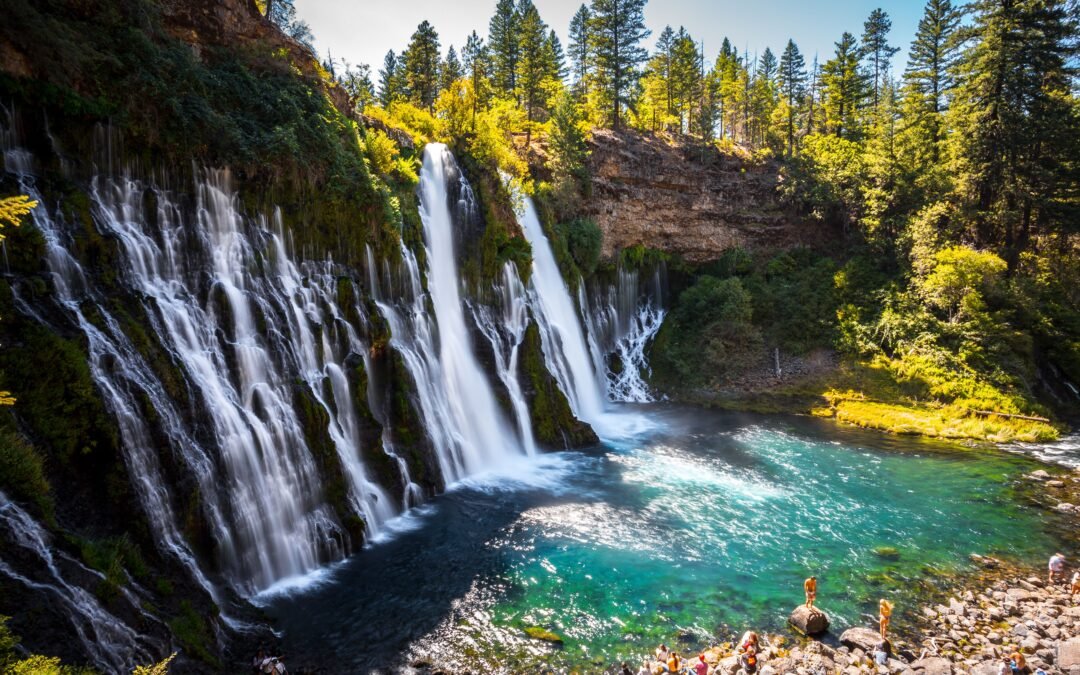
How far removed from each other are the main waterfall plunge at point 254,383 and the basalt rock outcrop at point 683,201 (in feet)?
66.2

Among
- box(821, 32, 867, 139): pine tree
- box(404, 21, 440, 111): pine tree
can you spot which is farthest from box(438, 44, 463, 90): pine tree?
box(821, 32, 867, 139): pine tree

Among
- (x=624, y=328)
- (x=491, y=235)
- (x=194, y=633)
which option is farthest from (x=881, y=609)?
(x=624, y=328)

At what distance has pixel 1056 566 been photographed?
1411 cm

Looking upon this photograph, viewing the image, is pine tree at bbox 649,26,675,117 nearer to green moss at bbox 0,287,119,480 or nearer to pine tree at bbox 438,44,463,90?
pine tree at bbox 438,44,463,90

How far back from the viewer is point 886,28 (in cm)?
5394

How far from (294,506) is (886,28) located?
6750cm

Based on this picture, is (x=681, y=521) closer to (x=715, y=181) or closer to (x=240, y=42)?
(x=240, y=42)

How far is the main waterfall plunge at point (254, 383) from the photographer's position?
37.7ft

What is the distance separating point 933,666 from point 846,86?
188 ft

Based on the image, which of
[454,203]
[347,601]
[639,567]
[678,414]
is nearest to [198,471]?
[347,601]

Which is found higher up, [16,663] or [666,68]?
[666,68]

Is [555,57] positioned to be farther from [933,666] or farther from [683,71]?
[933,666]

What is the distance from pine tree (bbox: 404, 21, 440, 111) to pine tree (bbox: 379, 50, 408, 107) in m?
2.82

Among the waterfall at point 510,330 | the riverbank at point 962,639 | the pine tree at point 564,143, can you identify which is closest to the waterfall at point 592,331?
the waterfall at point 510,330
